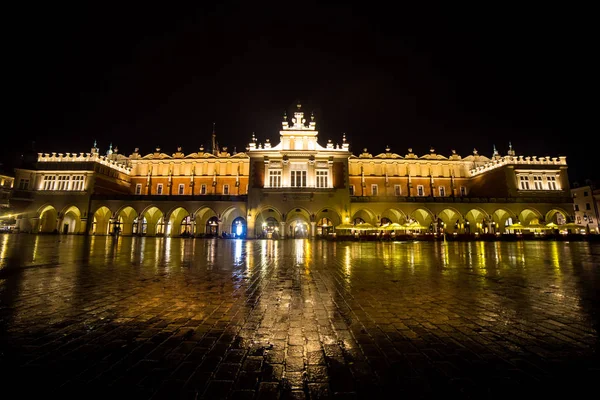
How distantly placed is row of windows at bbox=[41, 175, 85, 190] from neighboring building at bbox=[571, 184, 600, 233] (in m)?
81.3

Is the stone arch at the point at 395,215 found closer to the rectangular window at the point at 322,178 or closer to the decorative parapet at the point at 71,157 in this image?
the rectangular window at the point at 322,178

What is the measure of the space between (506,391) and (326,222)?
43957mm

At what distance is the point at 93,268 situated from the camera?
26.5 ft

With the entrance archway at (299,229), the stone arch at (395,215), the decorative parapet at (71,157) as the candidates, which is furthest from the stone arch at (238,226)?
the decorative parapet at (71,157)

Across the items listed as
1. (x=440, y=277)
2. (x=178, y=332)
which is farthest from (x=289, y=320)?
(x=440, y=277)

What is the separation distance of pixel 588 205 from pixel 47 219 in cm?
9265

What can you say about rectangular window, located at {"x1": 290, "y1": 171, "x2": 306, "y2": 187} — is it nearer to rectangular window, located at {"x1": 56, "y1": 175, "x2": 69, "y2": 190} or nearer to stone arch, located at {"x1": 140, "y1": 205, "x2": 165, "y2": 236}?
stone arch, located at {"x1": 140, "y1": 205, "x2": 165, "y2": 236}

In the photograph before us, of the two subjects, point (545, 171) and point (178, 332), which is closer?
point (178, 332)

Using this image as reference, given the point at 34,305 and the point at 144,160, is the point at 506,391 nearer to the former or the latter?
the point at 34,305

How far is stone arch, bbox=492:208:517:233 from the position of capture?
37744 millimetres

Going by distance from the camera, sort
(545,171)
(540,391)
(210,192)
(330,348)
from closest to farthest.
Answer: (540,391) < (330,348) < (545,171) < (210,192)

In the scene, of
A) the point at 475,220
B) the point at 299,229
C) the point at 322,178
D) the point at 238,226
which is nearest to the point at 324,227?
the point at 299,229

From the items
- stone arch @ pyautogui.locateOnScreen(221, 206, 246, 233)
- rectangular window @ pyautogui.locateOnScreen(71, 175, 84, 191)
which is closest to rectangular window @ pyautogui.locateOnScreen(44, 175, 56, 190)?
rectangular window @ pyautogui.locateOnScreen(71, 175, 84, 191)

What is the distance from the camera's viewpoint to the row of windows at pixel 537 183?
42844 mm
